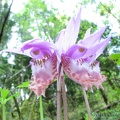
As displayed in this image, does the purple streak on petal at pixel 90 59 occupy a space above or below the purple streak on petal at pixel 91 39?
below

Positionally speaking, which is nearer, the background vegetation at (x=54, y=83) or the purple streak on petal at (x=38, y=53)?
the purple streak on petal at (x=38, y=53)

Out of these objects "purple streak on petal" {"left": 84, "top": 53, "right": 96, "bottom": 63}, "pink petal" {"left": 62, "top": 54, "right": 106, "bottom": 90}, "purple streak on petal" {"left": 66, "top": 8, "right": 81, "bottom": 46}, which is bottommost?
"pink petal" {"left": 62, "top": 54, "right": 106, "bottom": 90}

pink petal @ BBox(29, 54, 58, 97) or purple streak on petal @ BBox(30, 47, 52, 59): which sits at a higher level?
purple streak on petal @ BBox(30, 47, 52, 59)

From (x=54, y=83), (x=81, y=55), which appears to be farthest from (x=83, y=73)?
(x=54, y=83)

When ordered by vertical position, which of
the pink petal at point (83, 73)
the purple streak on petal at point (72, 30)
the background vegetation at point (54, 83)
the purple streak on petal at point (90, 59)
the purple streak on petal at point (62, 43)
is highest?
the background vegetation at point (54, 83)

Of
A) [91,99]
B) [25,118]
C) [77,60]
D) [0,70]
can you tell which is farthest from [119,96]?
[77,60]

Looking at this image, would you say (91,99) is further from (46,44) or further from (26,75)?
(46,44)
